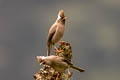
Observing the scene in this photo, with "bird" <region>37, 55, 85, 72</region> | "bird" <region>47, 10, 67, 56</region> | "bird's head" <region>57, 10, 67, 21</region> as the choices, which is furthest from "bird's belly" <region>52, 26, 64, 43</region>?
"bird" <region>37, 55, 85, 72</region>

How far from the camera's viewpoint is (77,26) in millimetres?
72812

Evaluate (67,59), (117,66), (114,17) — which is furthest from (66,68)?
(114,17)

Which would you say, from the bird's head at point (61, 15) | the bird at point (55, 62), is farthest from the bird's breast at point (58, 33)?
the bird at point (55, 62)

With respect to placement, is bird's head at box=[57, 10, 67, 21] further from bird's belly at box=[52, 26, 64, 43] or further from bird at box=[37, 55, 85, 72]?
bird at box=[37, 55, 85, 72]

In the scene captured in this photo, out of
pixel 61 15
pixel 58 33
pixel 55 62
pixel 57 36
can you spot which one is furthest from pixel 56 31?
pixel 55 62

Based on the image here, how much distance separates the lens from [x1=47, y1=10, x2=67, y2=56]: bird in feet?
25.8

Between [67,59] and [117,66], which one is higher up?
[67,59]

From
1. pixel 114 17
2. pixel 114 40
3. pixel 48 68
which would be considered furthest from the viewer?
pixel 114 17

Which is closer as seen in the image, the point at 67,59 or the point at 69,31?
the point at 67,59

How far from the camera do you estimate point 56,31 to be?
26.8 ft

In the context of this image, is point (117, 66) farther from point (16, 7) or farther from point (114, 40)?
point (16, 7)

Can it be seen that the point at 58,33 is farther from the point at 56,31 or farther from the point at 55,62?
the point at 55,62

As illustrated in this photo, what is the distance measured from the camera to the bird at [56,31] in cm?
787

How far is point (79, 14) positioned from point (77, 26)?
1786 millimetres
